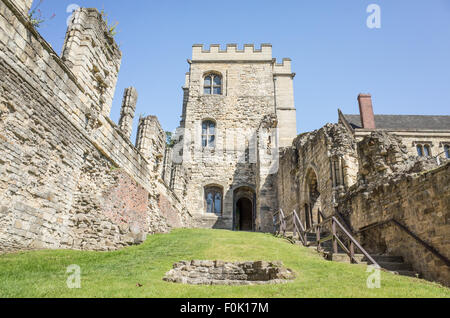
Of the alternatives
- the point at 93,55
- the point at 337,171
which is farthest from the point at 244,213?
the point at 93,55

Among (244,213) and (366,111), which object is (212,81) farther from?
(366,111)

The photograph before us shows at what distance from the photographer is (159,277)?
526cm

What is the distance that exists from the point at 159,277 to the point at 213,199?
14.9 meters

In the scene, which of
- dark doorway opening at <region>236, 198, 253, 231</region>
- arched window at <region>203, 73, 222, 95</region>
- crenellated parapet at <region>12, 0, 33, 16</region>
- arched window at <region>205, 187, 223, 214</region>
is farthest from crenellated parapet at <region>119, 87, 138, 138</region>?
dark doorway opening at <region>236, 198, 253, 231</region>

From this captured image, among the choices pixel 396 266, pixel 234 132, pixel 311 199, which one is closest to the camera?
pixel 396 266

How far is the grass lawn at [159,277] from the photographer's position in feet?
13.2

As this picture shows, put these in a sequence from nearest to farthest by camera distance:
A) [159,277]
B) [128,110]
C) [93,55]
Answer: [159,277]
[93,55]
[128,110]

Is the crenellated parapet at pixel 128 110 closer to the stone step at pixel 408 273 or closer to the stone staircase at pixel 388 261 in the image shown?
the stone staircase at pixel 388 261

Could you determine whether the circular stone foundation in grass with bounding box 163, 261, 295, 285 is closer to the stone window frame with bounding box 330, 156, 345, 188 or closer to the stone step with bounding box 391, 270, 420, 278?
the stone step with bounding box 391, 270, 420, 278

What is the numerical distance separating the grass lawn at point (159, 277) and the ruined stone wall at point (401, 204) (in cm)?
119

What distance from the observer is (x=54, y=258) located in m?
5.83

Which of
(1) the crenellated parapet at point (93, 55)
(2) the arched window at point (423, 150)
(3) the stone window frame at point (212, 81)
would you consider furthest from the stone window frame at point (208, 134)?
(2) the arched window at point (423, 150)

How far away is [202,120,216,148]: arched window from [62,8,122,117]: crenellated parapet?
1148 cm

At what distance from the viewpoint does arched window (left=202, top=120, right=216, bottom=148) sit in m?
21.6
